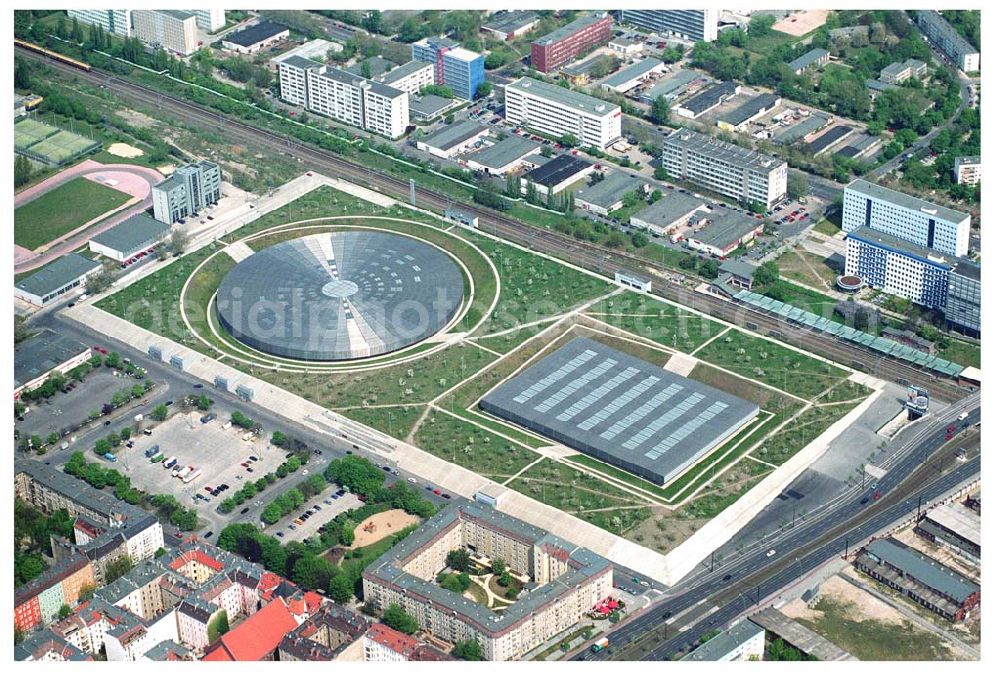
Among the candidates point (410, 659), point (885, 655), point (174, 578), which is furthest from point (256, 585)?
point (885, 655)

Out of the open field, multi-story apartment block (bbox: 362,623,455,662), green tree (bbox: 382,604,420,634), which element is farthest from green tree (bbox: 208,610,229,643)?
the open field

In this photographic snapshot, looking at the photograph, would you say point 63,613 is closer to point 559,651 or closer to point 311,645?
point 311,645

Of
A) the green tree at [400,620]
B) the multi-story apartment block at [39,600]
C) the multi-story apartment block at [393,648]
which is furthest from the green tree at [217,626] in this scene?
the multi-story apartment block at [39,600]

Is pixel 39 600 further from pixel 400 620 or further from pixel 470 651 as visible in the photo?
pixel 470 651

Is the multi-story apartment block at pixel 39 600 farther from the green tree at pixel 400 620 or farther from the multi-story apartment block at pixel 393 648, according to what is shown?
the green tree at pixel 400 620

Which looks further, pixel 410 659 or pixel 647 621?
pixel 647 621

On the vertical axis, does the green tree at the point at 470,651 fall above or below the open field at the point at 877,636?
above

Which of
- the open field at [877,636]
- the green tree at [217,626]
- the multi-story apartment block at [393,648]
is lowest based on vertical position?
the open field at [877,636]
